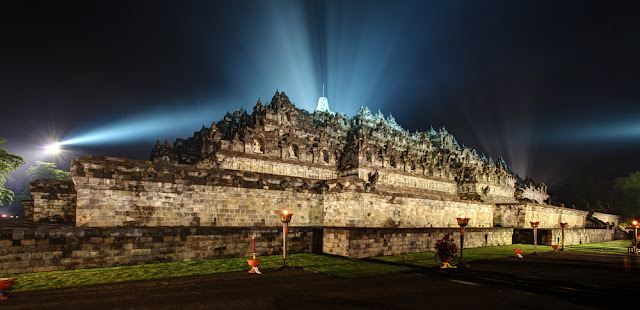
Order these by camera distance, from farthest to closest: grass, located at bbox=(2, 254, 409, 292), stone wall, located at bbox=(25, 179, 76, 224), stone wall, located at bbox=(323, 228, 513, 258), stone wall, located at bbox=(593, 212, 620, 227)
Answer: stone wall, located at bbox=(593, 212, 620, 227) → stone wall, located at bbox=(25, 179, 76, 224) → stone wall, located at bbox=(323, 228, 513, 258) → grass, located at bbox=(2, 254, 409, 292)

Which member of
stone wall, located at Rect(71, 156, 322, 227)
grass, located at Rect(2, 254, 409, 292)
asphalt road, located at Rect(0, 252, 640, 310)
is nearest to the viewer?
asphalt road, located at Rect(0, 252, 640, 310)

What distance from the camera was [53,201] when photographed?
57.2ft

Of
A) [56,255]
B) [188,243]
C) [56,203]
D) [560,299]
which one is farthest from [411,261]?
[56,203]

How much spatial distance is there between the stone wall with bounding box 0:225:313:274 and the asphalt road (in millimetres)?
2704

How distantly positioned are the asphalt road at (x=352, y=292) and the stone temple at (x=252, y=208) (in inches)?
111

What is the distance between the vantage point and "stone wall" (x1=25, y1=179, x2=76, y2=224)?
17.1m

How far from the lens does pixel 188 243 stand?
1156 cm

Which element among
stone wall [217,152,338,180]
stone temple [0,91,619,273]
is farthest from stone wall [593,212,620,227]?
stone wall [217,152,338,180]

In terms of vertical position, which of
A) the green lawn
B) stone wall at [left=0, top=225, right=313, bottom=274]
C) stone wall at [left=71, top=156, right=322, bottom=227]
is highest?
stone wall at [left=71, top=156, right=322, bottom=227]

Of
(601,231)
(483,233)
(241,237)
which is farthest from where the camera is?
(601,231)

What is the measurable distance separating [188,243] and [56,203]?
1116 centimetres

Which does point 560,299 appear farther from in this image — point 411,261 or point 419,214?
point 419,214

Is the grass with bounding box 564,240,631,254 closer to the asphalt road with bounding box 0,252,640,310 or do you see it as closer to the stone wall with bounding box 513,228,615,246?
the stone wall with bounding box 513,228,615,246

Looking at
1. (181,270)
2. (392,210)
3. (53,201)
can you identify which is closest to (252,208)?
(181,270)
